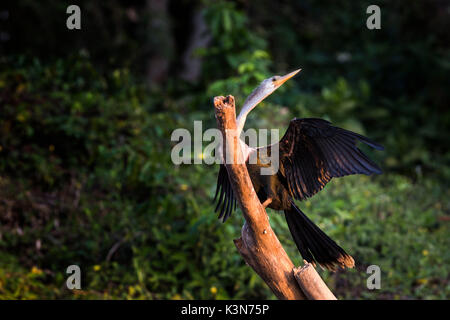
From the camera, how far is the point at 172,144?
18.8 feet

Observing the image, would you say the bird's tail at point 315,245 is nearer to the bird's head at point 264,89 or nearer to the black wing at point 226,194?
the black wing at point 226,194

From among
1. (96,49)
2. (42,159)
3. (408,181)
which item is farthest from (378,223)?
(96,49)

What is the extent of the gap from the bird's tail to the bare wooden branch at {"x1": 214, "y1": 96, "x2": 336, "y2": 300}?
0.47ft

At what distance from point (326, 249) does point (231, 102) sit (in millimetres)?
996

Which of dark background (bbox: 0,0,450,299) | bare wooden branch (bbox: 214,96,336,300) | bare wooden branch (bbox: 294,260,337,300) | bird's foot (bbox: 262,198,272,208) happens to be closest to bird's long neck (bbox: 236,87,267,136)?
bare wooden branch (bbox: 214,96,336,300)

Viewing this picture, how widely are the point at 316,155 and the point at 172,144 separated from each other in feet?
10.4

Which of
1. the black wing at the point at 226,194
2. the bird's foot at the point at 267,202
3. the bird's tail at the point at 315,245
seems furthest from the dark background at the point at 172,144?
the bird's foot at the point at 267,202

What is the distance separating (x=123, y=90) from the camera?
6395 millimetres

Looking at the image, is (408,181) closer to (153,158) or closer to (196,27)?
(153,158)

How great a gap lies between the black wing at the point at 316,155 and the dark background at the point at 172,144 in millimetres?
1516

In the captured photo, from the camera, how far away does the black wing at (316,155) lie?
263cm

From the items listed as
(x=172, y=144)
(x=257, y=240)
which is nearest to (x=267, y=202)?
(x=257, y=240)

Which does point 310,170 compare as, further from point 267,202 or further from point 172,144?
point 172,144

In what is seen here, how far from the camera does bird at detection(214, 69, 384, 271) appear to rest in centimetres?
265
